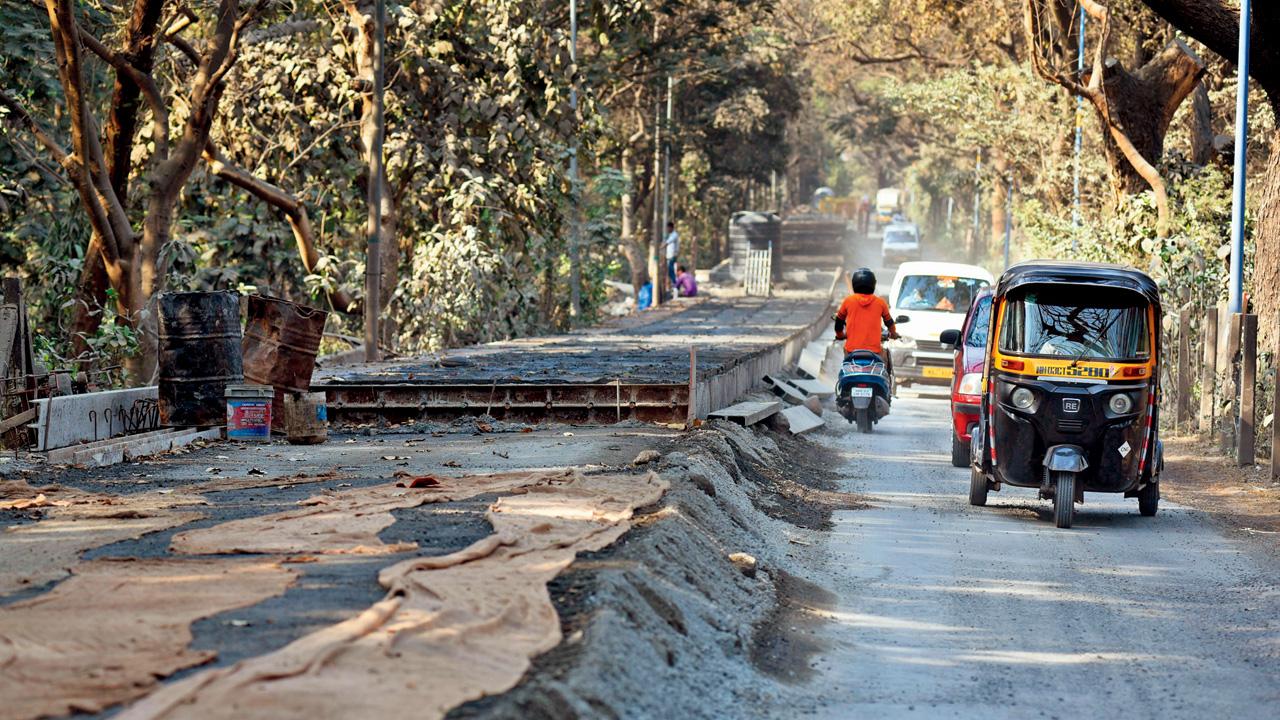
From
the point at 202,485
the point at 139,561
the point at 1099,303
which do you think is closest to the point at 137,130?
the point at 202,485

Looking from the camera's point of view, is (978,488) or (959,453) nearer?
(978,488)

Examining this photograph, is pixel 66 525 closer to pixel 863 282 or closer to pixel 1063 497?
pixel 1063 497

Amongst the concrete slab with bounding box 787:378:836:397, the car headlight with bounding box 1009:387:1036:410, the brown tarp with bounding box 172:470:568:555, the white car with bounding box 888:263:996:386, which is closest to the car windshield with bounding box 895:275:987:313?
the white car with bounding box 888:263:996:386

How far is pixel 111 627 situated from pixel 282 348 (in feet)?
33.5

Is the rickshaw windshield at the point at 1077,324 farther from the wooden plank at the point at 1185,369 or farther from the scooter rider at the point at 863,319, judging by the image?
the wooden plank at the point at 1185,369

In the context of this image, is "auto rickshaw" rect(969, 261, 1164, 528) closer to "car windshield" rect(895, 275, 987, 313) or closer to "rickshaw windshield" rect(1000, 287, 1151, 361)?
"rickshaw windshield" rect(1000, 287, 1151, 361)

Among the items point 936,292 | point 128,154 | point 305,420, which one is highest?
point 128,154

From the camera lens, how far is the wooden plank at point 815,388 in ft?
81.3

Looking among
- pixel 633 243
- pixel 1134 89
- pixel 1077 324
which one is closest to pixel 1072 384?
pixel 1077 324

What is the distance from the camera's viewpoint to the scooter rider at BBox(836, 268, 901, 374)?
19.0 m

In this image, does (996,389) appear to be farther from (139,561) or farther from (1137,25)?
(1137,25)

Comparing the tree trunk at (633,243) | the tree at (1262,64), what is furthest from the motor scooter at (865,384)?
the tree trunk at (633,243)

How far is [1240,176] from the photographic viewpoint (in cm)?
1988

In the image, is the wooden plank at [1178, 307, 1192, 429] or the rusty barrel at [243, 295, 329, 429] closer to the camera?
the rusty barrel at [243, 295, 329, 429]
